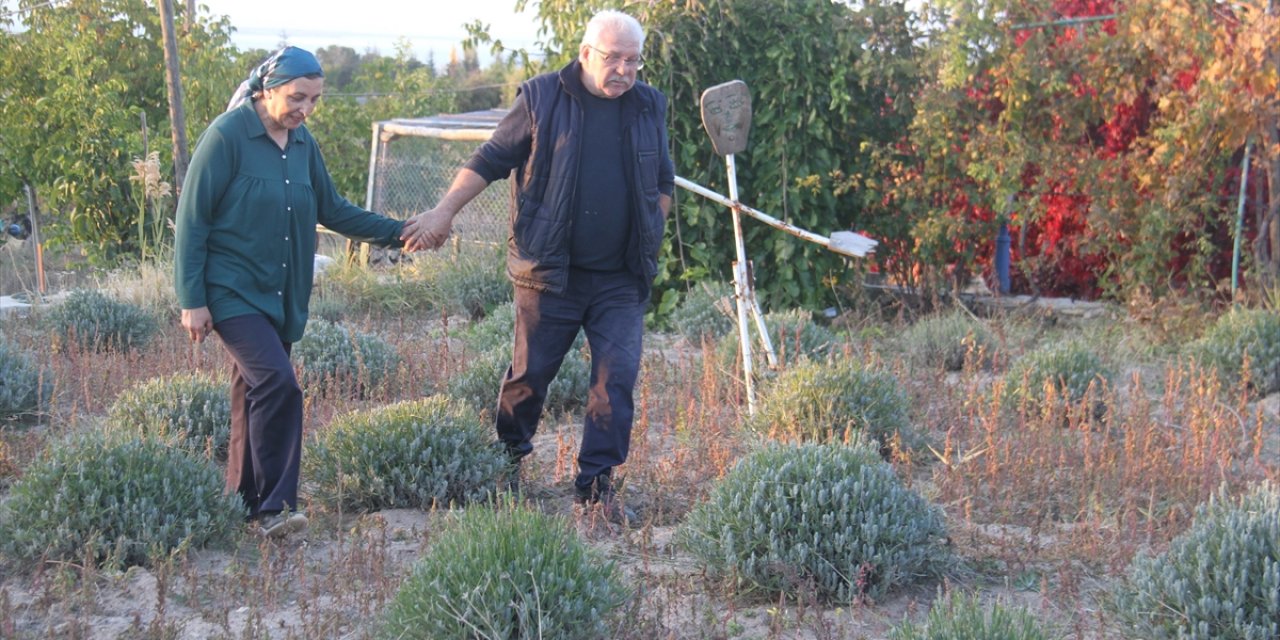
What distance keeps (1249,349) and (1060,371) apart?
48.7 inches

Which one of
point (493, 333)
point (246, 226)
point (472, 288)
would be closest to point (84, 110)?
point (472, 288)

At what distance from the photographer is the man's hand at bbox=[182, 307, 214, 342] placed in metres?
4.22

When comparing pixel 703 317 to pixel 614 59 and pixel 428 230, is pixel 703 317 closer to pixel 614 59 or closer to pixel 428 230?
pixel 428 230

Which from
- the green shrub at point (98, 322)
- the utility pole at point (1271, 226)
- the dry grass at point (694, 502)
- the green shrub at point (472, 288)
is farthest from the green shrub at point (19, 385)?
the utility pole at point (1271, 226)

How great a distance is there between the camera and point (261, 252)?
4.34 m

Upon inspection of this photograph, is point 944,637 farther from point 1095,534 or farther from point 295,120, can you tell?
point 295,120

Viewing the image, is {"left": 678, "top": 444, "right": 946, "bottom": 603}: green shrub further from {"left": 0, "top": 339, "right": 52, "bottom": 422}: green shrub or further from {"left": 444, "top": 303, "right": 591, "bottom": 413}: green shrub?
{"left": 0, "top": 339, "right": 52, "bottom": 422}: green shrub

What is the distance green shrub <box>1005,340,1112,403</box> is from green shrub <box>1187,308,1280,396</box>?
31.1 inches

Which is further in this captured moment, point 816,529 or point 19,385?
point 19,385

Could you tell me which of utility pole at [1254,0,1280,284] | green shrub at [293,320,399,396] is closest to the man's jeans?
green shrub at [293,320,399,396]

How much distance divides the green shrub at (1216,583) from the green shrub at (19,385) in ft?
15.4

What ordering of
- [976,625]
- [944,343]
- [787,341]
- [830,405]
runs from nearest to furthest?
1. [976,625]
2. [830,405]
3. [787,341]
4. [944,343]

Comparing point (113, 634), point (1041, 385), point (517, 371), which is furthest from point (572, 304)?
point (1041, 385)

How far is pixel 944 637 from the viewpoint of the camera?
10.4ft
